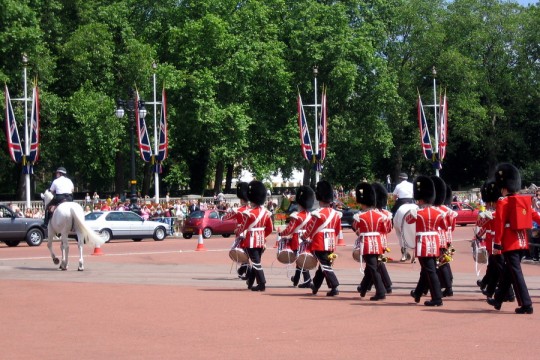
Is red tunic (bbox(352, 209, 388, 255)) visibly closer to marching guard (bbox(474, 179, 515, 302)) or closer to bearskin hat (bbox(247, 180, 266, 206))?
marching guard (bbox(474, 179, 515, 302))

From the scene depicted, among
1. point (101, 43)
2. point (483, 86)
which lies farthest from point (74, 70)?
point (483, 86)

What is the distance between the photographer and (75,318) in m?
13.0

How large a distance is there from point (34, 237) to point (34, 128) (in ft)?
31.6

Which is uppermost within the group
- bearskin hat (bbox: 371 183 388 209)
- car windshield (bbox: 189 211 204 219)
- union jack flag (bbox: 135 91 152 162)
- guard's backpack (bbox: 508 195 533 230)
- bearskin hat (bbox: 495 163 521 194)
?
union jack flag (bbox: 135 91 152 162)

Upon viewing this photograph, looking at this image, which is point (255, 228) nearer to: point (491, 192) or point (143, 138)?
point (491, 192)

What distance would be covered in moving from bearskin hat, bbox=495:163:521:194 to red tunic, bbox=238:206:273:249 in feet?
15.0

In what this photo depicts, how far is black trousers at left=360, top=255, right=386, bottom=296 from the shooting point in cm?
1499

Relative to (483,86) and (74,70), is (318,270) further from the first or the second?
(483,86)

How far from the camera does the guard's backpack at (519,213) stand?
13.4 metres

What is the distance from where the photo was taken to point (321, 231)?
52.1ft

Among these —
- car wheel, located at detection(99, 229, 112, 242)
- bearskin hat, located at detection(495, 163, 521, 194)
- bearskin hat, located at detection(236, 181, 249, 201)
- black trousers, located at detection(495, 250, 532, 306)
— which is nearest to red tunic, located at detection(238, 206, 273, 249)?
bearskin hat, located at detection(236, 181, 249, 201)

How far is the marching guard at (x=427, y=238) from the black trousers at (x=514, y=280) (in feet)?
3.08

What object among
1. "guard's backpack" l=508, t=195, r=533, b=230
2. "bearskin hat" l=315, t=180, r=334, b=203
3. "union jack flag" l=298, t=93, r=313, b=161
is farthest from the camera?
"union jack flag" l=298, t=93, r=313, b=161

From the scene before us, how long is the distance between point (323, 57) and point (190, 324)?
5316 cm
